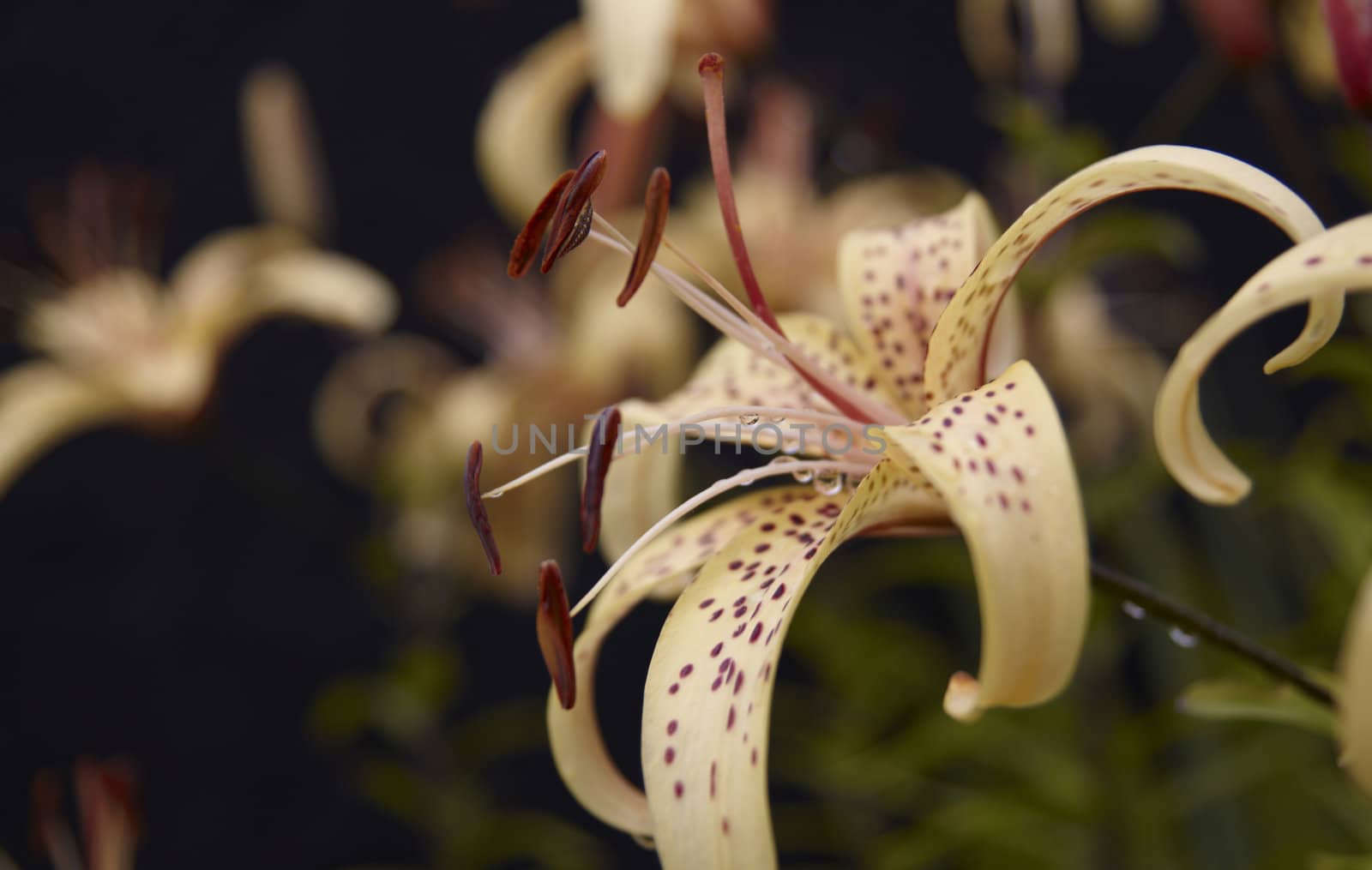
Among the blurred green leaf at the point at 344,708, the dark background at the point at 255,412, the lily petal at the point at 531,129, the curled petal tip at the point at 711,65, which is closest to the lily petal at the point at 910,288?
the curled petal tip at the point at 711,65

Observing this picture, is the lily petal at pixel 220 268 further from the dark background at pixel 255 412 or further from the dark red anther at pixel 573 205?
the dark red anther at pixel 573 205

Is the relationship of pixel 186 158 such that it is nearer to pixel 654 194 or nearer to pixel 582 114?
pixel 582 114

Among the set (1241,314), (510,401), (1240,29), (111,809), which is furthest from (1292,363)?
(510,401)

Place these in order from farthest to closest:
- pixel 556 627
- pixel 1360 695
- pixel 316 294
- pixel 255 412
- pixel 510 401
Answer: pixel 255 412 → pixel 510 401 → pixel 316 294 → pixel 556 627 → pixel 1360 695

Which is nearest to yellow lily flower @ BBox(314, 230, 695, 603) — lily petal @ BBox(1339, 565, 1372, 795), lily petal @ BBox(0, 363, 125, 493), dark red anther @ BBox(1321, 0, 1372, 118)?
lily petal @ BBox(0, 363, 125, 493)

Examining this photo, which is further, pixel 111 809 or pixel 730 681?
pixel 111 809

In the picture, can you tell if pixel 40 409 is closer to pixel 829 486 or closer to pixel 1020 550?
pixel 829 486
